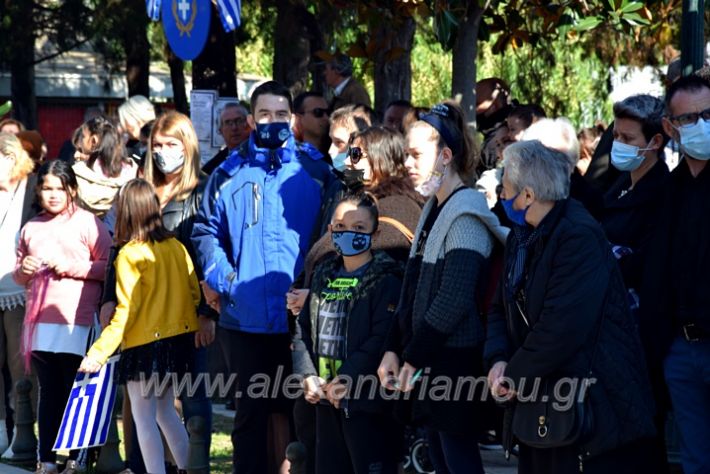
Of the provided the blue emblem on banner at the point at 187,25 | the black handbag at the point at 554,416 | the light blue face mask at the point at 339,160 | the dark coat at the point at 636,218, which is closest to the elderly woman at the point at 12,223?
the blue emblem on banner at the point at 187,25

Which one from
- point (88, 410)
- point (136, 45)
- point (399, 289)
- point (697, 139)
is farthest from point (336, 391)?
point (136, 45)

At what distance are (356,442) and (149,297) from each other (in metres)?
1.78

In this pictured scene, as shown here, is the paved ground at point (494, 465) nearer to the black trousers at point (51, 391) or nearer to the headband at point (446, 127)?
the black trousers at point (51, 391)

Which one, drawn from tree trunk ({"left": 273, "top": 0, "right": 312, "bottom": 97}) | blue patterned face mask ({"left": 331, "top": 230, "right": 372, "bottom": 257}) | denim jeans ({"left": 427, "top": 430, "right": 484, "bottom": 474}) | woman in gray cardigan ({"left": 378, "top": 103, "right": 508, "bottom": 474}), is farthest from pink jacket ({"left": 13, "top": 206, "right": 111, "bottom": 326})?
tree trunk ({"left": 273, "top": 0, "right": 312, "bottom": 97})

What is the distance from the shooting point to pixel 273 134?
7.03 meters

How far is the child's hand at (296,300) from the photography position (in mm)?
6469

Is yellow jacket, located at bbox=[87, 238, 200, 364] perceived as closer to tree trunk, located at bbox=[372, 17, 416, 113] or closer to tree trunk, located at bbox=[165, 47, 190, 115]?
tree trunk, located at bbox=[372, 17, 416, 113]

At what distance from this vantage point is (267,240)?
22.8 ft

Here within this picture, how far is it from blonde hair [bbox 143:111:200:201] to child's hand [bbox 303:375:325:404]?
1.88 meters

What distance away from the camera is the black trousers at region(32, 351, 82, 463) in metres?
8.01

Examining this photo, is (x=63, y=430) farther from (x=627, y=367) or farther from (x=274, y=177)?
(x=627, y=367)

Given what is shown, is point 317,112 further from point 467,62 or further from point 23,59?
point 23,59

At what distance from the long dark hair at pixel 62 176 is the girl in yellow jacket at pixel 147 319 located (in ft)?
3.20

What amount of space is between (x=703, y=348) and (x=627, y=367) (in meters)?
0.43
